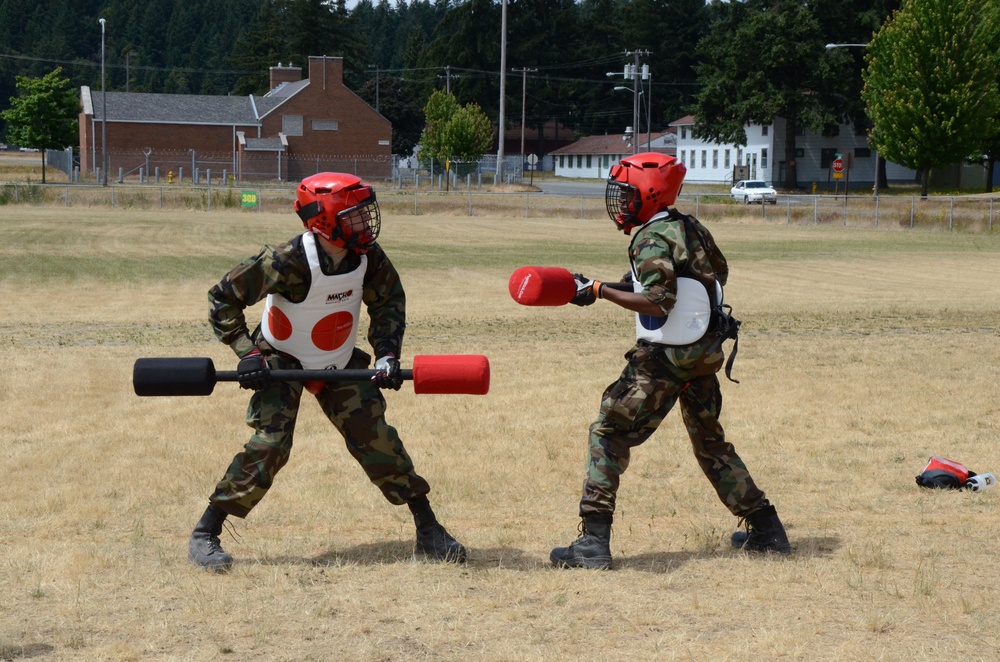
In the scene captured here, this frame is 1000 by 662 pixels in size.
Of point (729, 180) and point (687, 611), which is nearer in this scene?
point (687, 611)

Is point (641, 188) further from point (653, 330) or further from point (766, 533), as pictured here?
point (766, 533)

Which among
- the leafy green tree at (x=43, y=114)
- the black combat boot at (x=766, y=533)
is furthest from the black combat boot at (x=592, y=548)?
the leafy green tree at (x=43, y=114)

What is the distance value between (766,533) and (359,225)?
2480 mm

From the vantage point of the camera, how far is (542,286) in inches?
219

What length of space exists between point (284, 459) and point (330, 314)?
71 centimetres

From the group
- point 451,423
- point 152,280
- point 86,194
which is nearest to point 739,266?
point 152,280

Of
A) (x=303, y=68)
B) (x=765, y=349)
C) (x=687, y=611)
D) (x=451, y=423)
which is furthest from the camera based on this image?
(x=303, y=68)

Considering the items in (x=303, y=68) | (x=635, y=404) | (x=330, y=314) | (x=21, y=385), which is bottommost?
(x=21, y=385)

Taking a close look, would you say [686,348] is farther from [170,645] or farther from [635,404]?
[170,645]

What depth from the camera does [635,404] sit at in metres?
5.59

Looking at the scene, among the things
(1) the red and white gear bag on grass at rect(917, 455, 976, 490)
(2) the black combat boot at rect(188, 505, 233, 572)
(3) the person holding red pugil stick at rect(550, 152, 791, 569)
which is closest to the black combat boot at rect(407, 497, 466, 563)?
(3) the person holding red pugil stick at rect(550, 152, 791, 569)

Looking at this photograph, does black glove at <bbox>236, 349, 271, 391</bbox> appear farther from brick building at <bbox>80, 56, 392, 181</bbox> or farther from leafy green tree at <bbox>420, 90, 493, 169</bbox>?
brick building at <bbox>80, 56, 392, 181</bbox>

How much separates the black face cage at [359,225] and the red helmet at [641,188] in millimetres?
1084

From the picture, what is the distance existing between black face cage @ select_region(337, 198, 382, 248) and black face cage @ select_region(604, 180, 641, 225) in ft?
3.54
